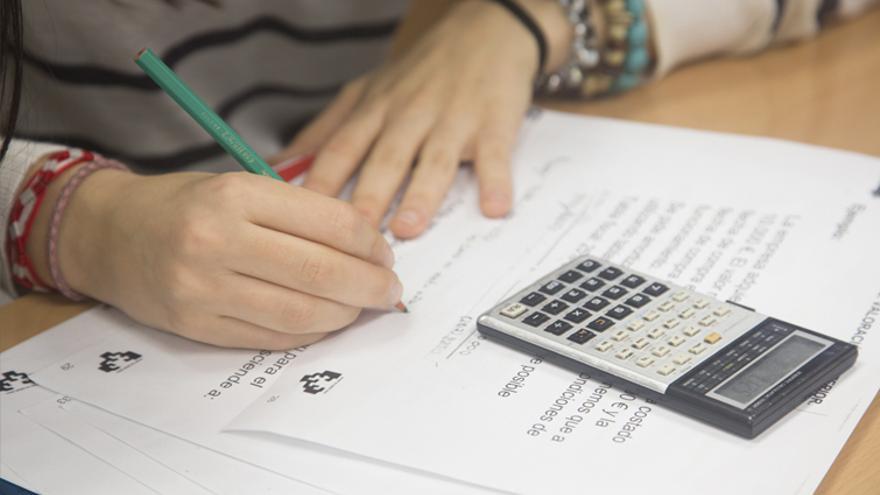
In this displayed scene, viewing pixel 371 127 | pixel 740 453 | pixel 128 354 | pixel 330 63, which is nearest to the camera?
pixel 740 453

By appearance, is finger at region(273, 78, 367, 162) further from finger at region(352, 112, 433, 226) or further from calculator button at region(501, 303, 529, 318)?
calculator button at region(501, 303, 529, 318)

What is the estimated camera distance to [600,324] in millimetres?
475

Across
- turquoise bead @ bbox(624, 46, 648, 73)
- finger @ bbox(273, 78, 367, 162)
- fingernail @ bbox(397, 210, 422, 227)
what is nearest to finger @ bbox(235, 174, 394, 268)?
fingernail @ bbox(397, 210, 422, 227)

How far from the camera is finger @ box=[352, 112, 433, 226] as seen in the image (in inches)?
24.9

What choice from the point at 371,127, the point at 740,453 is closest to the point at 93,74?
the point at 371,127

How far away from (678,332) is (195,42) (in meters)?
0.49

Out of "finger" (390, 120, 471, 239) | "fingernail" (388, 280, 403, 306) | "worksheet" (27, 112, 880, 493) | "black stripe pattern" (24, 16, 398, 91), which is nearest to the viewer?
"worksheet" (27, 112, 880, 493)

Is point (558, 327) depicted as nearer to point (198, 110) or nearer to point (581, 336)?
point (581, 336)

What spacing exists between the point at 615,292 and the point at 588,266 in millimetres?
32

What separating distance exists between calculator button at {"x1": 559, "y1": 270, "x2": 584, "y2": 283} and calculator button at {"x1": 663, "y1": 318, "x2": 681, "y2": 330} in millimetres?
62

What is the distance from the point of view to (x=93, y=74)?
2.43 ft

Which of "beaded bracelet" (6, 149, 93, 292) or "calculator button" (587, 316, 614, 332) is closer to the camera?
"calculator button" (587, 316, 614, 332)

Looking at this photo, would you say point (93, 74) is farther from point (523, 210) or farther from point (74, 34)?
point (523, 210)

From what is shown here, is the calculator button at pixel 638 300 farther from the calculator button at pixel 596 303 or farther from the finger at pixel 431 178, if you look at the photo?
the finger at pixel 431 178
